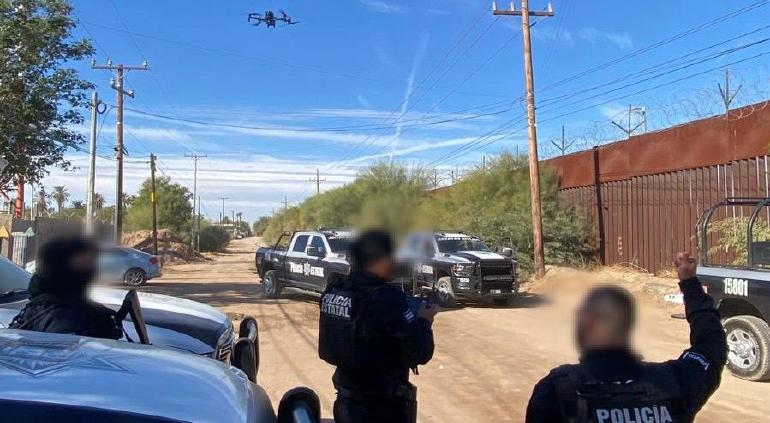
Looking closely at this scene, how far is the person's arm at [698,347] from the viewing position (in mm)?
2354

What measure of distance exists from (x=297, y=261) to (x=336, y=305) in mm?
14123

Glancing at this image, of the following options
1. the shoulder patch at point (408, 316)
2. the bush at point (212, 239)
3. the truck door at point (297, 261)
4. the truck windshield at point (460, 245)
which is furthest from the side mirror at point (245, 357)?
the bush at point (212, 239)

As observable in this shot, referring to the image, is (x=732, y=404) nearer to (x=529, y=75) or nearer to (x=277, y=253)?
(x=277, y=253)

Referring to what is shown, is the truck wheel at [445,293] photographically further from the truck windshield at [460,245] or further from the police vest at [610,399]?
the police vest at [610,399]

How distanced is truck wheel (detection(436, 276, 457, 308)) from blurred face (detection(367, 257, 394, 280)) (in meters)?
13.1

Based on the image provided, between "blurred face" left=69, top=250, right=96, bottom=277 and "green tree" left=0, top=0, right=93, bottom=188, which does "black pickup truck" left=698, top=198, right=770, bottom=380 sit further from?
"green tree" left=0, top=0, right=93, bottom=188

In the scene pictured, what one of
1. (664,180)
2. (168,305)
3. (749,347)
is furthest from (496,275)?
(168,305)

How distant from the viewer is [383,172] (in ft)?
107

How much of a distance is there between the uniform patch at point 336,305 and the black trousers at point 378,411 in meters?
0.43

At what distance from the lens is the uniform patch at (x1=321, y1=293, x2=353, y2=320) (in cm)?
339

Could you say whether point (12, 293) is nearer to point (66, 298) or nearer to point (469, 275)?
point (66, 298)

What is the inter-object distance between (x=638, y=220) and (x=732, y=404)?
14.9 m

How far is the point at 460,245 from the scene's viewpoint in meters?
17.8

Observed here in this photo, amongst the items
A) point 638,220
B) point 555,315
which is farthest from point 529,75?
point 555,315
